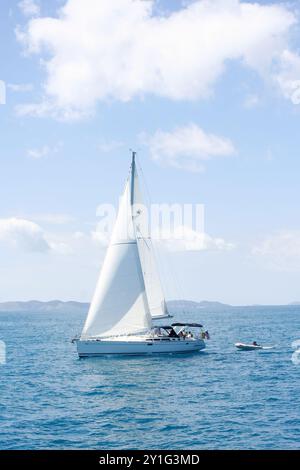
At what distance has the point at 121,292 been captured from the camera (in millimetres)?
60562

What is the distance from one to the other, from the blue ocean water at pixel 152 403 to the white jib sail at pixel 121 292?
3905mm

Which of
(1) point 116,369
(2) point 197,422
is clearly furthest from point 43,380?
(2) point 197,422

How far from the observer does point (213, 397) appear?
41531 mm

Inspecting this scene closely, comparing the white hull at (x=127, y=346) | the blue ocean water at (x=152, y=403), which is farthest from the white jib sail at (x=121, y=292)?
the blue ocean water at (x=152, y=403)

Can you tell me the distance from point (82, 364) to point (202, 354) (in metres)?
17.2

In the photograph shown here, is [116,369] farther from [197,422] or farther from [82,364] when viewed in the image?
[197,422]

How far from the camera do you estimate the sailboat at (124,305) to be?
5972 cm

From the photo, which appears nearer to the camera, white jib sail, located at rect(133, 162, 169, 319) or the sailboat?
the sailboat

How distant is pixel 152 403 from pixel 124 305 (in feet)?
70.2

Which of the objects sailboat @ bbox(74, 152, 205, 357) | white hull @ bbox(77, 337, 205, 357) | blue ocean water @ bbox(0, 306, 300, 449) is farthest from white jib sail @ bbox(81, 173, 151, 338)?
blue ocean water @ bbox(0, 306, 300, 449)

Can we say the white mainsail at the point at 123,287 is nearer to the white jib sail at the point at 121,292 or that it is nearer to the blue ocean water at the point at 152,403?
the white jib sail at the point at 121,292

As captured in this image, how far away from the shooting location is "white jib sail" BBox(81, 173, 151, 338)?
6006 centimetres

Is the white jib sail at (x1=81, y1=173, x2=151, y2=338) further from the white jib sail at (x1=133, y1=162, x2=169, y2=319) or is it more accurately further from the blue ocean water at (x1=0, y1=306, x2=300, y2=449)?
the blue ocean water at (x1=0, y1=306, x2=300, y2=449)

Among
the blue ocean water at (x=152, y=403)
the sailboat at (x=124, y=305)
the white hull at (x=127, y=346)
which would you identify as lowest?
the blue ocean water at (x=152, y=403)
